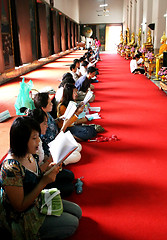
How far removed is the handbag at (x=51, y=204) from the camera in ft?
6.14

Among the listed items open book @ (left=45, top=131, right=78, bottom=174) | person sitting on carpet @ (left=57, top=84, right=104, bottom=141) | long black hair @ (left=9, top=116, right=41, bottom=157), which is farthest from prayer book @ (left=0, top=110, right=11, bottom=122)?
long black hair @ (left=9, top=116, right=41, bottom=157)

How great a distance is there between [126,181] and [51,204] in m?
1.20

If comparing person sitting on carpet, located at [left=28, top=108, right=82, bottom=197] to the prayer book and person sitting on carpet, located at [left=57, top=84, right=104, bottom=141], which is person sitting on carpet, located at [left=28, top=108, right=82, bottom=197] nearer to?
the prayer book

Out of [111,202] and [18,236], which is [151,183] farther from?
[18,236]

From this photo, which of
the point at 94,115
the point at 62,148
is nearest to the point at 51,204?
the point at 62,148

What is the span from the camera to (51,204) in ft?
6.29

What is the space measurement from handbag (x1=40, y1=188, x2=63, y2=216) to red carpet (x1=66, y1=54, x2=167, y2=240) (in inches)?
13.5

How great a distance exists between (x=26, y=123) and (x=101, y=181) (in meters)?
1.52

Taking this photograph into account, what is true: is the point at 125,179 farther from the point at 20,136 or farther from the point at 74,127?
the point at 20,136

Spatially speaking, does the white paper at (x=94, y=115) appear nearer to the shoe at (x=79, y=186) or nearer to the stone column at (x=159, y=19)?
the shoe at (x=79, y=186)

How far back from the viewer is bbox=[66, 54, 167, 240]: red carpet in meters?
2.17

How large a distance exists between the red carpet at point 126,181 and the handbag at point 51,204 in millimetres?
342

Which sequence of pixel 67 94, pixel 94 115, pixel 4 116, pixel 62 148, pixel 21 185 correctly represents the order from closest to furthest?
pixel 21 185, pixel 62 148, pixel 4 116, pixel 67 94, pixel 94 115

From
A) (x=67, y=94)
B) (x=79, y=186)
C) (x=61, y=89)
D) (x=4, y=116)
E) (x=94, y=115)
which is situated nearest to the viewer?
(x=79, y=186)
